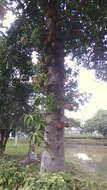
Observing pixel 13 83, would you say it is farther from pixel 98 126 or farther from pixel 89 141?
pixel 98 126

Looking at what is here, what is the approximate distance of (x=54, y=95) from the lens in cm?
325

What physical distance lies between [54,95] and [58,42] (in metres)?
1.00

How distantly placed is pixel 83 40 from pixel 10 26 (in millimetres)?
2343

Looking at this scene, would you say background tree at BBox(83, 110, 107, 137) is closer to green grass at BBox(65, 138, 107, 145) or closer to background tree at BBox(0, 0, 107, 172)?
green grass at BBox(65, 138, 107, 145)

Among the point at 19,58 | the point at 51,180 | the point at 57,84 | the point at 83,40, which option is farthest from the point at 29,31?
the point at 51,180

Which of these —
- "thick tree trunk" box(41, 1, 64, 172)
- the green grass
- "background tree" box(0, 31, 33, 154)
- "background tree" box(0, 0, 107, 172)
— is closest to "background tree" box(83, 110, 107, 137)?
the green grass

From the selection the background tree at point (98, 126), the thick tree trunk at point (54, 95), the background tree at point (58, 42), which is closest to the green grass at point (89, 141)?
the background tree at point (98, 126)

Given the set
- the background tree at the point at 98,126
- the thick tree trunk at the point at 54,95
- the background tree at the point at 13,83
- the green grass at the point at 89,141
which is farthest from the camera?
the background tree at the point at 98,126

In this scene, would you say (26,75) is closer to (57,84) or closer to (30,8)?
(30,8)

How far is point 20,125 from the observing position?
32.7ft

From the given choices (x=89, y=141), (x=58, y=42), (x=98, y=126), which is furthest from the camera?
(x=98, y=126)

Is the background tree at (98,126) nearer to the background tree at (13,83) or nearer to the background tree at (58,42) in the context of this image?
the background tree at (13,83)

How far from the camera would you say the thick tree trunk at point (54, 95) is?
310cm

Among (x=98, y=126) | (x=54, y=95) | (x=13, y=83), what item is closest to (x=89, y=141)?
(x=98, y=126)
